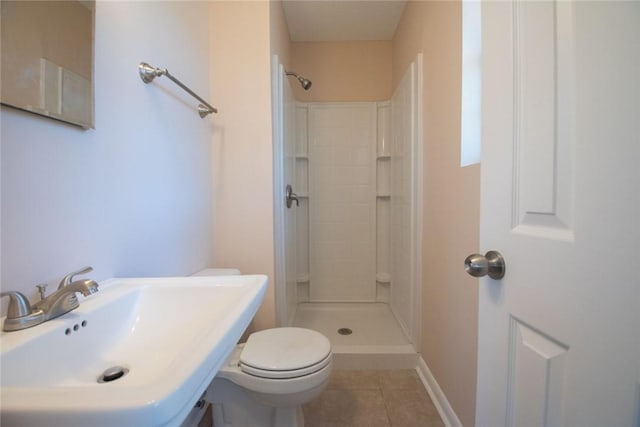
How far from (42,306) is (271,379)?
681 mm

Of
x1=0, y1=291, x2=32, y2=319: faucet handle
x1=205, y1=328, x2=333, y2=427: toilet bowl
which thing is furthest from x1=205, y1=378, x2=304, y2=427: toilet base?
x1=0, y1=291, x2=32, y2=319: faucet handle

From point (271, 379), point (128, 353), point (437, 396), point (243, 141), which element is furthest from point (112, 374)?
point (437, 396)

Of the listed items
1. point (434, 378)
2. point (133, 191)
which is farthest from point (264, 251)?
point (434, 378)

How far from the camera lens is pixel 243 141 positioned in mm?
1485

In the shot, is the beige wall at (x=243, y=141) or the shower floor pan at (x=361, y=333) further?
the shower floor pan at (x=361, y=333)

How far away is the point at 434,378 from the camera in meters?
1.37

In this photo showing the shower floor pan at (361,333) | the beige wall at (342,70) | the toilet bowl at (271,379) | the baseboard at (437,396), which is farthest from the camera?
the beige wall at (342,70)

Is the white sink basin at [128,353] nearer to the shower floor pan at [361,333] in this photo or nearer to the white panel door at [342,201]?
the shower floor pan at [361,333]

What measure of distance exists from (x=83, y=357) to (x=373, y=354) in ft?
4.76

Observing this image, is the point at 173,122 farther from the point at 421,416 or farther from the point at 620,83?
the point at 421,416

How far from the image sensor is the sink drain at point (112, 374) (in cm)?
55

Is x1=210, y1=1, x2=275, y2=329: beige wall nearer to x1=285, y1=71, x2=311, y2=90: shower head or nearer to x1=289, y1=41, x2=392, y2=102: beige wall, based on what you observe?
x1=285, y1=71, x2=311, y2=90: shower head

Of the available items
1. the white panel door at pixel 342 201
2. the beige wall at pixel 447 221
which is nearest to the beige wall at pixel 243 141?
the beige wall at pixel 447 221

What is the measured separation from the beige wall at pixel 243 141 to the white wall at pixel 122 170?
8 centimetres
